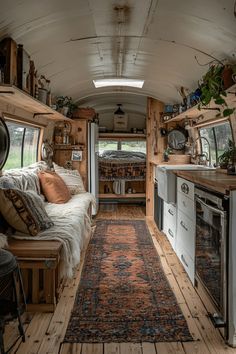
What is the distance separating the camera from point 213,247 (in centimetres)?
233

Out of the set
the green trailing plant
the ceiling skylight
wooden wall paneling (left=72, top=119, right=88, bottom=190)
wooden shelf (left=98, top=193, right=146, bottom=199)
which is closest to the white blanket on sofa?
wooden wall paneling (left=72, top=119, right=88, bottom=190)

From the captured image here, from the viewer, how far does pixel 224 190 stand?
2.04 m

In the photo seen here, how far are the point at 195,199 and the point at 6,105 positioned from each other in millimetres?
2060

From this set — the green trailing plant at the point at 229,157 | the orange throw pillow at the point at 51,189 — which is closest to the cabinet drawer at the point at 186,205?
the green trailing plant at the point at 229,157

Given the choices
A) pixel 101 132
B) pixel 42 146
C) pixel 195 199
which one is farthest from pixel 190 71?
pixel 101 132

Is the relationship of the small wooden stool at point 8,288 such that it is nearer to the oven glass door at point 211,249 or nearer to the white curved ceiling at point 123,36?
the oven glass door at point 211,249

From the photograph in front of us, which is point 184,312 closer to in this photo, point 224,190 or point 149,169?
point 224,190

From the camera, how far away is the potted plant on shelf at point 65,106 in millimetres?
5096

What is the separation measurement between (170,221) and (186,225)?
936 mm

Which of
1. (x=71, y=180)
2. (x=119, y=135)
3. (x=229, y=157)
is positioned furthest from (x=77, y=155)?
(x=229, y=157)

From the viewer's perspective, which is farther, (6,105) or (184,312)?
(6,105)

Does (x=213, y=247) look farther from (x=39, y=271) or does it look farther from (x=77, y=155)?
(x=77, y=155)

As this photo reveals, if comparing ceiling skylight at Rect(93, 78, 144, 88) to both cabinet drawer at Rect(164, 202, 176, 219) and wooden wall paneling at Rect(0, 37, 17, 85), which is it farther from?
wooden wall paneling at Rect(0, 37, 17, 85)

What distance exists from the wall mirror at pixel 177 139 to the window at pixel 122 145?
2066 millimetres
